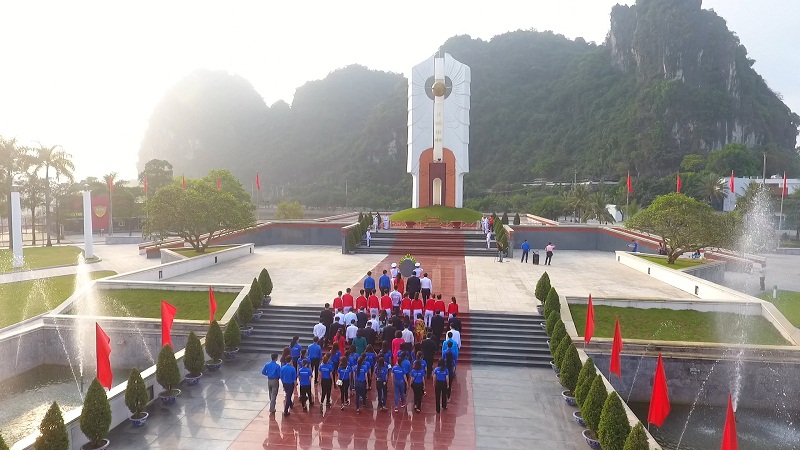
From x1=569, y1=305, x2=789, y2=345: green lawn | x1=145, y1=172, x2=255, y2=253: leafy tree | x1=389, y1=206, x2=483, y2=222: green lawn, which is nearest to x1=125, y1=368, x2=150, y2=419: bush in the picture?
x1=569, y1=305, x2=789, y2=345: green lawn

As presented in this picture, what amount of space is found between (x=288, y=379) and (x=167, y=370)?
301 centimetres

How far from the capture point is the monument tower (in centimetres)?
4288

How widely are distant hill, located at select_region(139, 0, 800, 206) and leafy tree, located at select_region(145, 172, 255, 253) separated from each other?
50.2m

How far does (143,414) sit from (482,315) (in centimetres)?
904

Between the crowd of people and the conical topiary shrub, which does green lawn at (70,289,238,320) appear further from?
the crowd of people

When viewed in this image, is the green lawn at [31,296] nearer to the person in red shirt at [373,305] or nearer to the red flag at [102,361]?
the red flag at [102,361]

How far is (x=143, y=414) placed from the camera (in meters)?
10.1

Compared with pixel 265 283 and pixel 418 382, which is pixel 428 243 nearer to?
pixel 265 283

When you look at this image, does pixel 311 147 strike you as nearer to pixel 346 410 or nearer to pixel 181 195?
pixel 181 195

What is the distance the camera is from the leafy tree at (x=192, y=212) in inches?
974

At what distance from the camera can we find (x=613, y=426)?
848 centimetres

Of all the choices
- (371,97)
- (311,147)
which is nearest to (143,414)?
(311,147)

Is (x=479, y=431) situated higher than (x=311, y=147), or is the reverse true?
(x=311, y=147)

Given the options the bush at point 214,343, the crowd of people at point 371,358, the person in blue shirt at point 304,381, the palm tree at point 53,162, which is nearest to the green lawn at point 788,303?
the crowd of people at point 371,358
